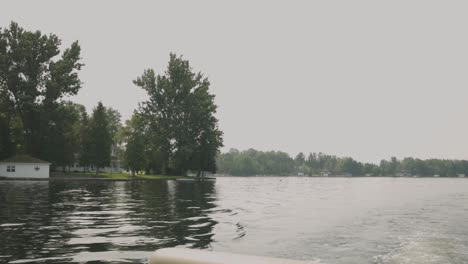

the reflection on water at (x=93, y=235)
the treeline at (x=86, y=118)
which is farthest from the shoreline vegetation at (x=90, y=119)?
the reflection on water at (x=93, y=235)

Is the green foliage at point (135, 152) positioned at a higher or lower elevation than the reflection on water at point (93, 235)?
higher

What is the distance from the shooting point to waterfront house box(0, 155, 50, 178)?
255ft

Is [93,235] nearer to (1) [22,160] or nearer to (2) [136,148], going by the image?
(1) [22,160]

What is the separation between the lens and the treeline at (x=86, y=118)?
278ft

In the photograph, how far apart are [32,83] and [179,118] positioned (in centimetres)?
3643

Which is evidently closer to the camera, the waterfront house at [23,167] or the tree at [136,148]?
the waterfront house at [23,167]

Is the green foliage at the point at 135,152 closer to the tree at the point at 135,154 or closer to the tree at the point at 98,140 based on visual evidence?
the tree at the point at 135,154

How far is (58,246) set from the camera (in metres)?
11.6

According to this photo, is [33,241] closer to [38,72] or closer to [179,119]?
[38,72]

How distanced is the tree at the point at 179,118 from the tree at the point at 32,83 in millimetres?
24646

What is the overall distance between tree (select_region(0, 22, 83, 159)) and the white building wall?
239 inches

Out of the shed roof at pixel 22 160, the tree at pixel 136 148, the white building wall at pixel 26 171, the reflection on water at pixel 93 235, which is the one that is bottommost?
the reflection on water at pixel 93 235

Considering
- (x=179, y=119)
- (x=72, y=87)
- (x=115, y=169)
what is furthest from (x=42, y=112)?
(x=115, y=169)

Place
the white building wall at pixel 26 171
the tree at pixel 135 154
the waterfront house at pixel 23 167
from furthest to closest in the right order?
the tree at pixel 135 154 < the waterfront house at pixel 23 167 < the white building wall at pixel 26 171
